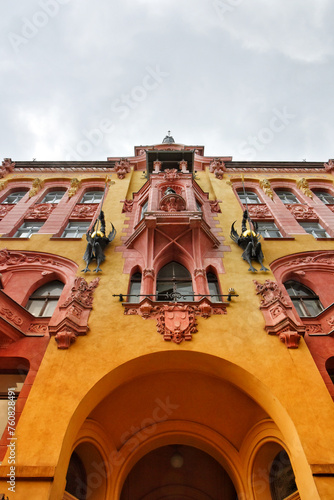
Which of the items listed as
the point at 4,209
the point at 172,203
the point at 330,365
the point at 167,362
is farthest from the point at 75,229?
the point at 330,365

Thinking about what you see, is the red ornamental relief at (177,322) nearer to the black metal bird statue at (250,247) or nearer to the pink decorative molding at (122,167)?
the black metal bird statue at (250,247)

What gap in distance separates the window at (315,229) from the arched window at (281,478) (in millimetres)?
10226

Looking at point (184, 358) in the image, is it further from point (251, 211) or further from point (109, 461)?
point (251, 211)

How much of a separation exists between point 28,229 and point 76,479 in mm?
11171

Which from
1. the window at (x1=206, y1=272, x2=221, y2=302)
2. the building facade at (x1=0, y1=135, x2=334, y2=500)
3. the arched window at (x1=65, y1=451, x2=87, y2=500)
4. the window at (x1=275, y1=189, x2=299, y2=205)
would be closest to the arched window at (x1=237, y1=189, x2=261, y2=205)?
the window at (x1=275, y1=189, x2=299, y2=205)

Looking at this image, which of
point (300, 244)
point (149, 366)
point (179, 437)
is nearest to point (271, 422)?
point (179, 437)

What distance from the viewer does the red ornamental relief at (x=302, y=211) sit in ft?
54.0

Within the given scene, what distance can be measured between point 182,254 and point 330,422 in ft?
23.9

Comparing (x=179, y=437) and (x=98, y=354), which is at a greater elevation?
(x=98, y=354)

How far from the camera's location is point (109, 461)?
882 cm

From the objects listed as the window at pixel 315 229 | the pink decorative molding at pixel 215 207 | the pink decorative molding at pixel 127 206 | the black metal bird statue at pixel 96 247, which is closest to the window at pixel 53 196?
the pink decorative molding at pixel 127 206

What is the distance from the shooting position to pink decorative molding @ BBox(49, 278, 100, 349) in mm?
8383

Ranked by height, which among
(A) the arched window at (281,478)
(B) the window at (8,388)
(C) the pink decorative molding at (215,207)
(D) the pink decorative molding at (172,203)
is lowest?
(A) the arched window at (281,478)

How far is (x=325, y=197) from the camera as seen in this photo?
19203mm
